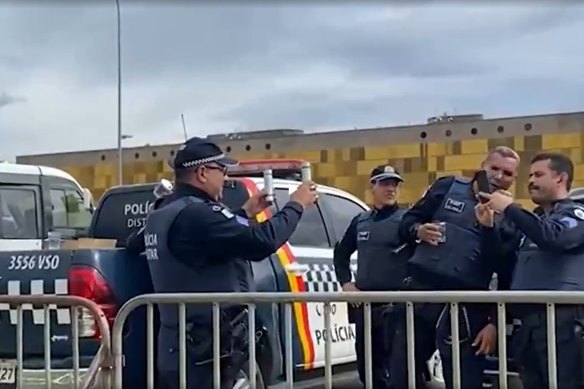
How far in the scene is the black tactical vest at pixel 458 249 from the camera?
4738 millimetres

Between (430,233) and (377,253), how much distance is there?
0.70 metres

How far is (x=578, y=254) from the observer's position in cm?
423

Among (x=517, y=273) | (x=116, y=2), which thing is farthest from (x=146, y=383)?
(x=116, y=2)

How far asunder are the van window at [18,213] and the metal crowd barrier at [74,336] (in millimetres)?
6400

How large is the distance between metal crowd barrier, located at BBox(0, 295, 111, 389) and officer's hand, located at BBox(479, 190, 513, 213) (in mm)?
1969

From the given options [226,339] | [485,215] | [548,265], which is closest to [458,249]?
[485,215]

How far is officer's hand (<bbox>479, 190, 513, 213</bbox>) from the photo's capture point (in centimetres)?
432

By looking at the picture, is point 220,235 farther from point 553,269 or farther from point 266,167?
point 266,167

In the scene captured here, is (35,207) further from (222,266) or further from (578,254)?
(578,254)

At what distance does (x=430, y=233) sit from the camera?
4852mm

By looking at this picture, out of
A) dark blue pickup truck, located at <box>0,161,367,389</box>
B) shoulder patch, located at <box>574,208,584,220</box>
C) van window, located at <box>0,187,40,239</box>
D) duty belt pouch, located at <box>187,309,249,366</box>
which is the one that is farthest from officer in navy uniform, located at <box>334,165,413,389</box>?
van window, located at <box>0,187,40,239</box>

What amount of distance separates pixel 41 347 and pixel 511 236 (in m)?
2.65

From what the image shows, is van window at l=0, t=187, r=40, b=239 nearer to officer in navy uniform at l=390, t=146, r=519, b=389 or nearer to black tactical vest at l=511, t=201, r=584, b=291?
officer in navy uniform at l=390, t=146, r=519, b=389

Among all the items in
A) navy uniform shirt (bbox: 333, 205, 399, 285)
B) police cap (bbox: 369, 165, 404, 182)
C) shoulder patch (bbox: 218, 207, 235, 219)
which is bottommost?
navy uniform shirt (bbox: 333, 205, 399, 285)
